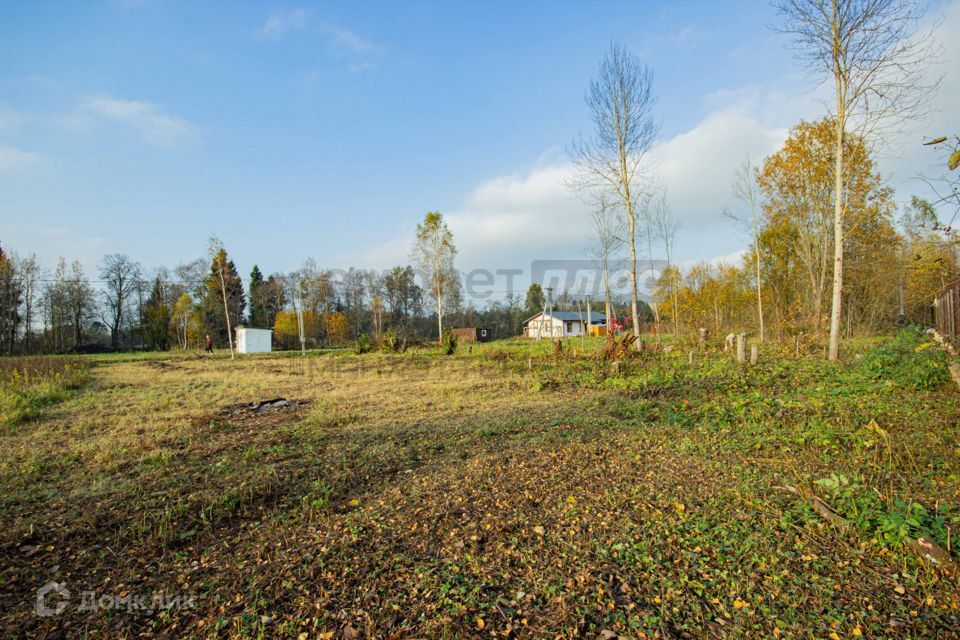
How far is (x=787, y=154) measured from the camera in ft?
53.8

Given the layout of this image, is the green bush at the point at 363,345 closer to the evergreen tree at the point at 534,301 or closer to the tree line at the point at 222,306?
the tree line at the point at 222,306

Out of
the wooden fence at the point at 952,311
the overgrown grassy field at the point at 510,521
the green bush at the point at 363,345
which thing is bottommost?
the overgrown grassy field at the point at 510,521

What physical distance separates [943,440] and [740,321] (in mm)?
20806

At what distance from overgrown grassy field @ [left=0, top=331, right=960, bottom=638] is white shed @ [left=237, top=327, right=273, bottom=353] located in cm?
2052

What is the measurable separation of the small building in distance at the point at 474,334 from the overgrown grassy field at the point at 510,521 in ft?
112

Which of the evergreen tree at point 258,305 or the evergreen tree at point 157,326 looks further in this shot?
the evergreen tree at point 258,305

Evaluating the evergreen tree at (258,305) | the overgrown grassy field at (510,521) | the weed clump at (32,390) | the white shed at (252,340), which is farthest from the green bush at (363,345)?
the evergreen tree at (258,305)

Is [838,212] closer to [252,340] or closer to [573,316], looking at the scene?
[252,340]

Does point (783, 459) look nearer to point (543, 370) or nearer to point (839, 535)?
point (839, 535)

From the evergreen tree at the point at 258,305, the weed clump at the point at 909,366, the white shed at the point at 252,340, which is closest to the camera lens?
the weed clump at the point at 909,366

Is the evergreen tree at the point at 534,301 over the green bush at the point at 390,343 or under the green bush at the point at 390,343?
over

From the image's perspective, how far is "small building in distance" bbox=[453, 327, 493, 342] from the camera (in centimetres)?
4109

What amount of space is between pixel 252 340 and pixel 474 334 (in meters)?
21.6

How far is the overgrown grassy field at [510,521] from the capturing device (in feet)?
6.38
